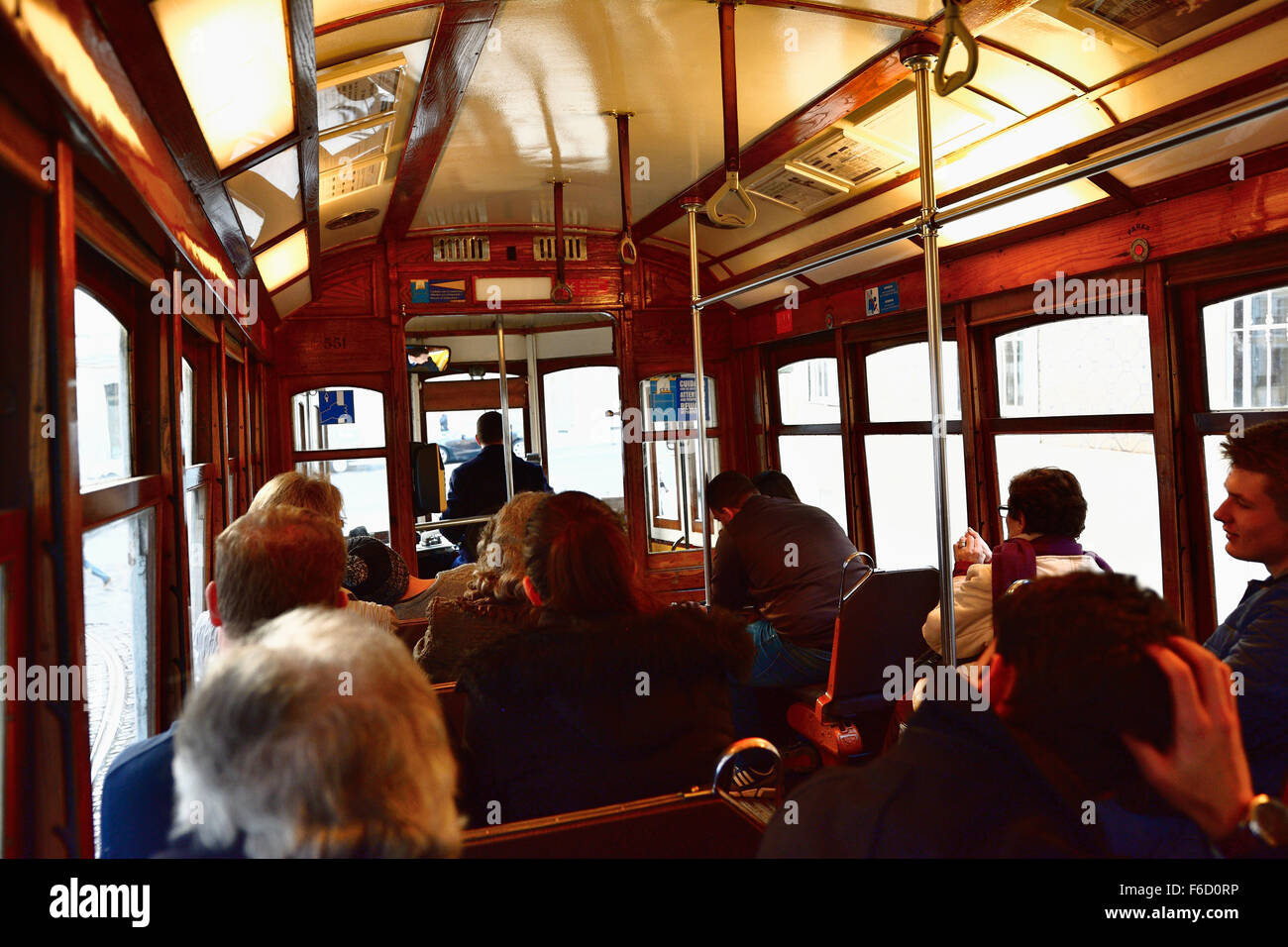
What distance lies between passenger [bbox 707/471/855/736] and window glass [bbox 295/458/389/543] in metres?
2.60

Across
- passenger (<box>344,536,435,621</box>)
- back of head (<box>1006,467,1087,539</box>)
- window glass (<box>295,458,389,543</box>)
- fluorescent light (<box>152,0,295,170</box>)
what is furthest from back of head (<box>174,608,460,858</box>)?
window glass (<box>295,458,389,543</box>)

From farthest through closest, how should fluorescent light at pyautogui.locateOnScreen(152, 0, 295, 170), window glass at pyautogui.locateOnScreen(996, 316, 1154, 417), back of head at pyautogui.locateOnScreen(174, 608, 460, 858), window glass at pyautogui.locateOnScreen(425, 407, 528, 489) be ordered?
window glass at pyautogui.locateOnScreen(425, 407, 528, 489) → window glass at pyautogui.locateOnScreen(996, 316, 1154, 417) → fluorescent light at pyautogui.locateOnScreen(152, 0, 295, 170) → back of head at pyautogui.locateOnScreen(174, 608, 460, 858)

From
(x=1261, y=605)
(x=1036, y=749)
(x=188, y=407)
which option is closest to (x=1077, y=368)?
(x=1261, y=605)

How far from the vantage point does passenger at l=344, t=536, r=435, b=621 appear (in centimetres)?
326

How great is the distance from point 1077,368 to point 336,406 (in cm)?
395

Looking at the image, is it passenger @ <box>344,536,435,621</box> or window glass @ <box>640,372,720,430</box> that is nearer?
passenger @ <box>344,536,435,621</box>

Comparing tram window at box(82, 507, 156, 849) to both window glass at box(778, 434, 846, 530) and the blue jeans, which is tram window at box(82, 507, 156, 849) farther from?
window glass at box(778, 434, 846, 530)

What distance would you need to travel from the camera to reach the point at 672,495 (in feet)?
19.4

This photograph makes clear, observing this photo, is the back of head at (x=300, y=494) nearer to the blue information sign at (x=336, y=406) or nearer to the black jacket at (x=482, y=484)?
the blue information sign at (x=336, y=406)

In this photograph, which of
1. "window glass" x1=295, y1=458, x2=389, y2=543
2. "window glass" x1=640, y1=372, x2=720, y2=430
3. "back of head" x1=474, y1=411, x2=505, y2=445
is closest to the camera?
"window glass" x1=295, y1=458, x2=389, y2=543

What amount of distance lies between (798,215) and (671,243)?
131 centimetres

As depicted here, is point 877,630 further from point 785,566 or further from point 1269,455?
point 1269,455
